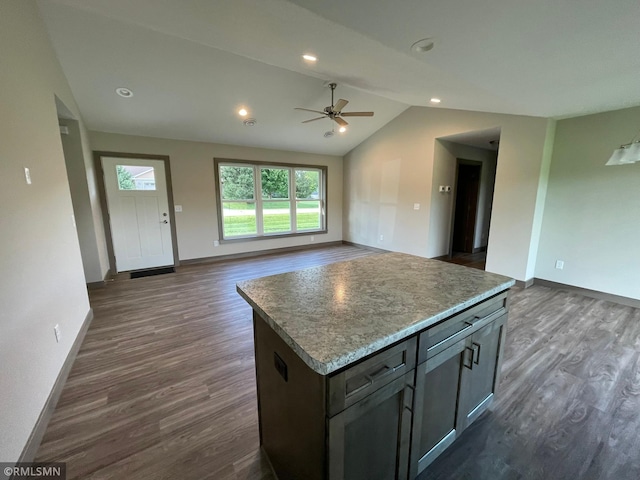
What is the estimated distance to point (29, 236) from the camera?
170 cm

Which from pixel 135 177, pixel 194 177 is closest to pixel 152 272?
pixel 135 177

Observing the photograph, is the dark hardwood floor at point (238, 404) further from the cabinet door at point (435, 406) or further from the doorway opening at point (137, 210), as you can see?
the doorway opening at point (137, 210)

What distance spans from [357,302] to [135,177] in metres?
5.00

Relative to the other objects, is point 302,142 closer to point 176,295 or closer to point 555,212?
point 176,295

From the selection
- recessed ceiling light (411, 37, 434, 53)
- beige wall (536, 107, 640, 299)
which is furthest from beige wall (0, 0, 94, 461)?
beige wall (536, 107, 640, 299)

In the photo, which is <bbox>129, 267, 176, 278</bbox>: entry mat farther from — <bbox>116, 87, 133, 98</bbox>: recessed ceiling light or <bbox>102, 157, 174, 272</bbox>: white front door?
<bbox>116, 87, 133, 98</bbox>: recessed ceiling light

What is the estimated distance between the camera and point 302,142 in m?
5.80

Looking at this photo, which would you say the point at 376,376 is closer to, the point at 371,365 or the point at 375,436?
the point at 371,365

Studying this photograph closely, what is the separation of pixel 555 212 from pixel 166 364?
5085 millimetres

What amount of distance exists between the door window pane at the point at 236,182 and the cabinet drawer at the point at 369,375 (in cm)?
527

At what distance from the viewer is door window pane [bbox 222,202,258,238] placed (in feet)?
18.5

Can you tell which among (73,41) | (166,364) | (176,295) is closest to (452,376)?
(166,364)

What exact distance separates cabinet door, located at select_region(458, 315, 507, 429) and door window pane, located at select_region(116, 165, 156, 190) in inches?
209

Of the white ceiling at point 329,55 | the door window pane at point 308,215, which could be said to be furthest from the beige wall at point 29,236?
the door window pane at point 308,215
